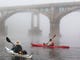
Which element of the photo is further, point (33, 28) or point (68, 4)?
point (33, 28)

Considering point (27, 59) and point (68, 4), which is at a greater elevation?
point (68, 4)

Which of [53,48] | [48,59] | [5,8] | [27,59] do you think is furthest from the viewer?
[5,8]

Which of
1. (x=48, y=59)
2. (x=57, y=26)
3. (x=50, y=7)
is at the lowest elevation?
(x=48, y=59)

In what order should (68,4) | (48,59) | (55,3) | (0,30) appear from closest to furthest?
1. (48,59)
2. (68,4)
3. (55,3)
4. (0,30)

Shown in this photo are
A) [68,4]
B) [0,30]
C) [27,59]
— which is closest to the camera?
[27,59]

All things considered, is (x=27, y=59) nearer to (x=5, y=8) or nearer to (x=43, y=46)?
(x=43, y=46)

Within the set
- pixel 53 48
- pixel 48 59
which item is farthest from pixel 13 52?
pixel 53 48

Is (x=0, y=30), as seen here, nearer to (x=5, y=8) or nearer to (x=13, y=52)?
(x=5, y=8)

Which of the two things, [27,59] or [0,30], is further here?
[0,30]

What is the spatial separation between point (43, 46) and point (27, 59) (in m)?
19.6

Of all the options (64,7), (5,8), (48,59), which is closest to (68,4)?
(64,7)

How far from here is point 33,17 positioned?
12938cm

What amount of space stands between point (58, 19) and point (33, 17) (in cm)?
3366

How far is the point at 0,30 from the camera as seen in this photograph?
12144 centimetres
